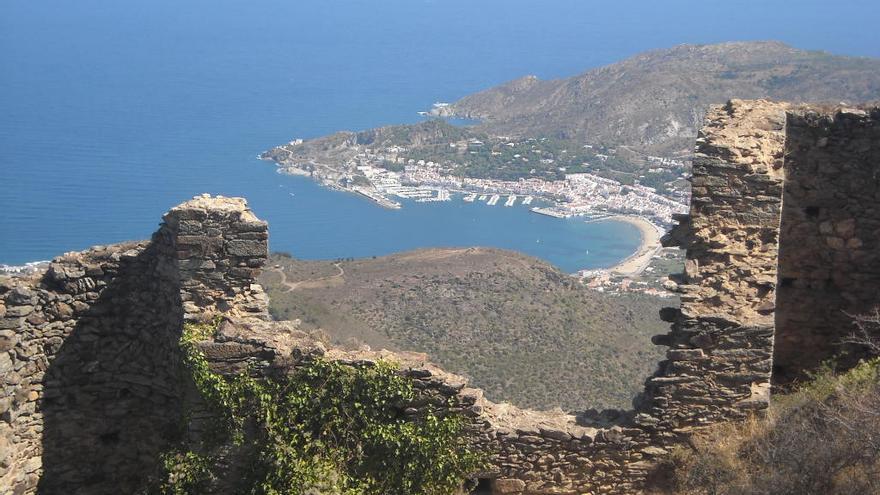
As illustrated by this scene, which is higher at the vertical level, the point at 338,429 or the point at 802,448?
the point at 802,448

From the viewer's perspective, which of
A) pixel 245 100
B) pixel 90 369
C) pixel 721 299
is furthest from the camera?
pixel 245 100

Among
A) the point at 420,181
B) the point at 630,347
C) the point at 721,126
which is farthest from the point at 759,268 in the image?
the point at 420,181

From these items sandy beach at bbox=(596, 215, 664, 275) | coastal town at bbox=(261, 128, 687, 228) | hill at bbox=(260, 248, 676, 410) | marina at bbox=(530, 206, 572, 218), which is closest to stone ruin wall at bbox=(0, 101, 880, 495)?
hill at bbox=(260, 248, 676, 410)

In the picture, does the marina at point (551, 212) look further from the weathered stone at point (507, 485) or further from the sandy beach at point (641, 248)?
the weathered stone at point (507, 485)

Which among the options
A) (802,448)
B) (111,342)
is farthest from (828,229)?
(111,342)

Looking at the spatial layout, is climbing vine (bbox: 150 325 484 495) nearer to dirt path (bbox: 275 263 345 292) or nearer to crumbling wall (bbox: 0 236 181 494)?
crumbling wall (bbox: 0 236 181 494)

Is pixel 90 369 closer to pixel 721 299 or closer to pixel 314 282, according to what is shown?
pixel 721 299

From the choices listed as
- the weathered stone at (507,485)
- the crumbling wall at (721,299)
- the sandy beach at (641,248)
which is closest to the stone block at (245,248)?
the weathered stone at (507,485)

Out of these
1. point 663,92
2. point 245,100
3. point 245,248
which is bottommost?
point 245,248
